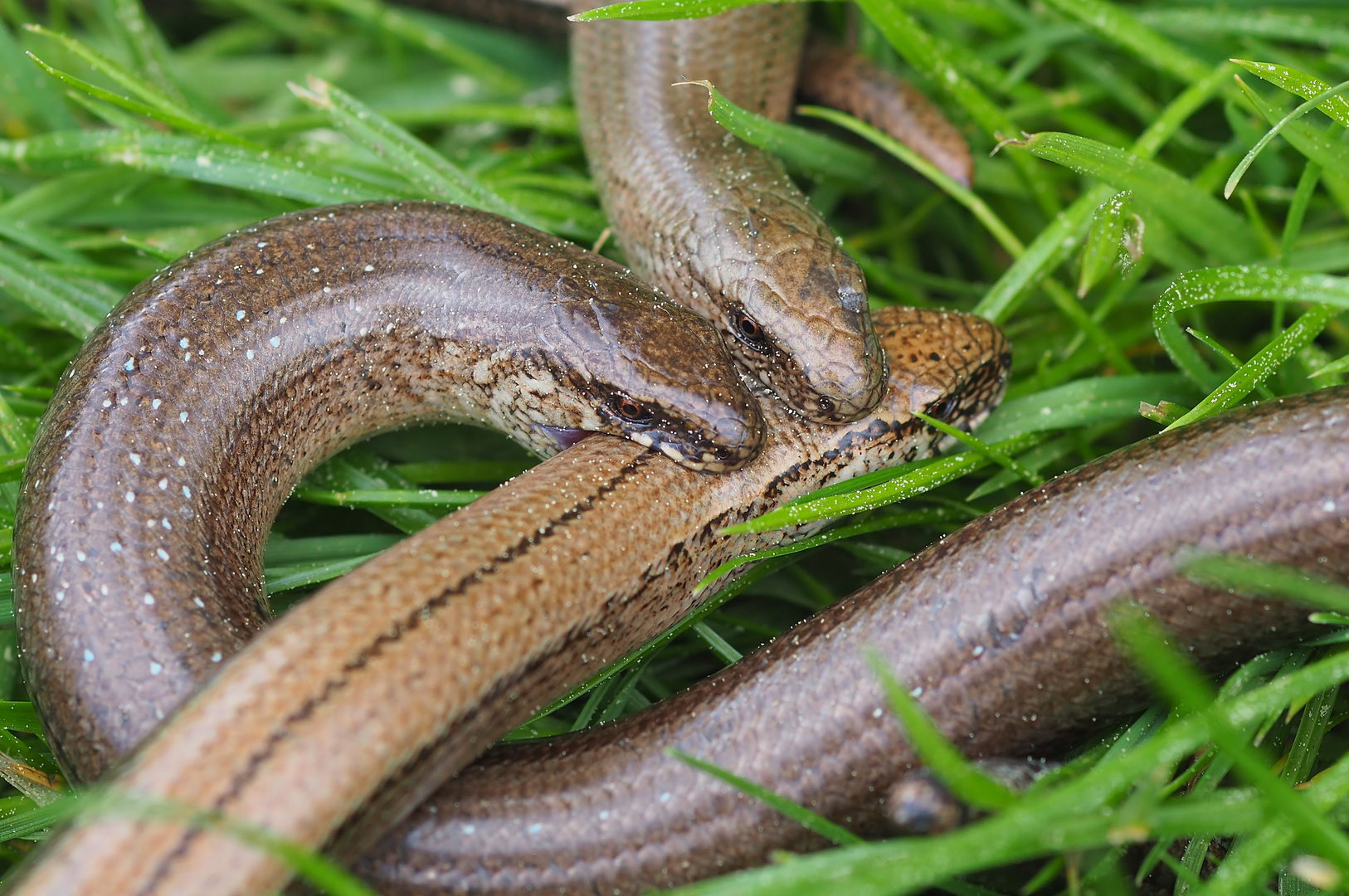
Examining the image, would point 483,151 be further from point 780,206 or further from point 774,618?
point 774,618

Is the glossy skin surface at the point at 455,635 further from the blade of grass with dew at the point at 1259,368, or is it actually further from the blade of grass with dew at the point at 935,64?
the blade of grass with dew at the point at 935,64

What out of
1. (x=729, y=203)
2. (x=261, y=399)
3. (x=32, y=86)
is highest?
(x=32, y=86)

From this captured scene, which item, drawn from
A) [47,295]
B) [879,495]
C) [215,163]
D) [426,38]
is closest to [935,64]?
[879,495]

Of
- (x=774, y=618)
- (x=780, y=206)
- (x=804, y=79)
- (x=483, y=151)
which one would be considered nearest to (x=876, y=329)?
(x=780, y=206)

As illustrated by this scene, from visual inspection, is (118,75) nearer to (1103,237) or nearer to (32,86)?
(32,86)

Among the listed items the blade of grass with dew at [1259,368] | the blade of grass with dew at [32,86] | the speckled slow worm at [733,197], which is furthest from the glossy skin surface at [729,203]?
the blade of grass with dew at [32,86]

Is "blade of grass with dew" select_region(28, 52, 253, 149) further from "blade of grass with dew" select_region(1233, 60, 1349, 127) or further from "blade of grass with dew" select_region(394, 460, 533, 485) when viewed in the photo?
"blade of grass with dew" select_region(1233, 60, 1349, 127)

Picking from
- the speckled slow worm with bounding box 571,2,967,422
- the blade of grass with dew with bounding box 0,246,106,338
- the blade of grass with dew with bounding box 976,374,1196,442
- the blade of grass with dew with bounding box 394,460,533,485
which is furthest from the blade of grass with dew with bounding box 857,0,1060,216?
the blade of grass with dew with bounding box 0,246,106,338
